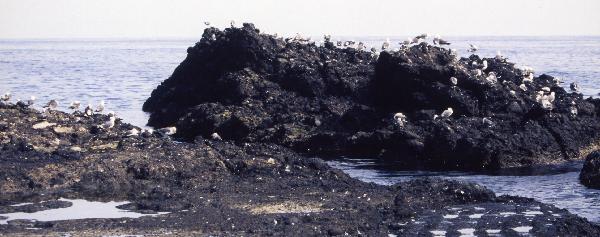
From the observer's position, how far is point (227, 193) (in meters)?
19.1

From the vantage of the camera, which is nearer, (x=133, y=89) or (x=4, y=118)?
(x=4, y=118)

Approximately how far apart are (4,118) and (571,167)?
17417 millimetres

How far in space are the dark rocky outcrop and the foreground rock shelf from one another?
15.3ft

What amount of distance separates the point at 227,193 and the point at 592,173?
10.7m

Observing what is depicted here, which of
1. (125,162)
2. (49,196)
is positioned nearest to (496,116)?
(125,162)

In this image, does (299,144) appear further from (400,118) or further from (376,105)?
(376,105)

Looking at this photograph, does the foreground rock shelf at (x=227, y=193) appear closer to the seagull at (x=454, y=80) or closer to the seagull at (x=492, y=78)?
the seagull at (x=454, y=80)

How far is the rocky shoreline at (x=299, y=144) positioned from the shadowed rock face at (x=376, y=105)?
0.24ft

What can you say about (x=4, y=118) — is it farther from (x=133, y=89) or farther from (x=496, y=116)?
(x=133, y=89)

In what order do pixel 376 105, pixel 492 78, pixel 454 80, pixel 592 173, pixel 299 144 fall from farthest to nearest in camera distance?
pixel 376 105, pixel 492 78, pixel 454 80, pixel 299 144, pixel 592 173

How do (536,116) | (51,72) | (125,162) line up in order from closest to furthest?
1. (125,162)
2. (536,116)
3. (51,72)

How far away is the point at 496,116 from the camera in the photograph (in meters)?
31.2

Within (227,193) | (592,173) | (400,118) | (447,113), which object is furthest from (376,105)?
(227,193)

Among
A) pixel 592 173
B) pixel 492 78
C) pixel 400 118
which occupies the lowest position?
pixel 592 173
